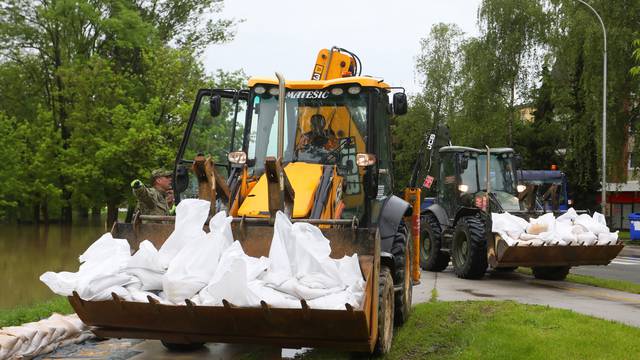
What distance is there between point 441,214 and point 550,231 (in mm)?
3521

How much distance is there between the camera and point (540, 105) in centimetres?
Answer: 4522

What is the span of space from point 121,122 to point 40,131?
555cm

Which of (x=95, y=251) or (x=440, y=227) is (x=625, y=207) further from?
(x=95, y=251)

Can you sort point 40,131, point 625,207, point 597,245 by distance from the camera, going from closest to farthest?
point 597,245 → point 40,131 → point 625,207

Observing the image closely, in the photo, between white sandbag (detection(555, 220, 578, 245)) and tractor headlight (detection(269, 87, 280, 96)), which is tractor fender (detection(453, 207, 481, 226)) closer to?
white sandbag (detection(555, 220, 578, 245))

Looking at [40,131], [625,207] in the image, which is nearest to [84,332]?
[40,131]

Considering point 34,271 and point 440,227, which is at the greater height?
point 440,227

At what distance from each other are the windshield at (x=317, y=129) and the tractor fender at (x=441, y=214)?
8239 millimetres

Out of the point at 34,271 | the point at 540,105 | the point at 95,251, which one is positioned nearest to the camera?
the point at 95,251

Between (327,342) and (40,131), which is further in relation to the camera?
(40,131)

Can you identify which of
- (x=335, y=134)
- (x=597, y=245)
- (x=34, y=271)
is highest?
(x=335, y=134)

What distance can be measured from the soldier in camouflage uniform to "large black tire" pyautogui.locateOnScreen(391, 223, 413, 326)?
3279 millimetres

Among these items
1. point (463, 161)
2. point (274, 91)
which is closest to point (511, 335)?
point (274, 91)

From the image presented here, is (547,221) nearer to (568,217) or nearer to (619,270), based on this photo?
(568,217)
